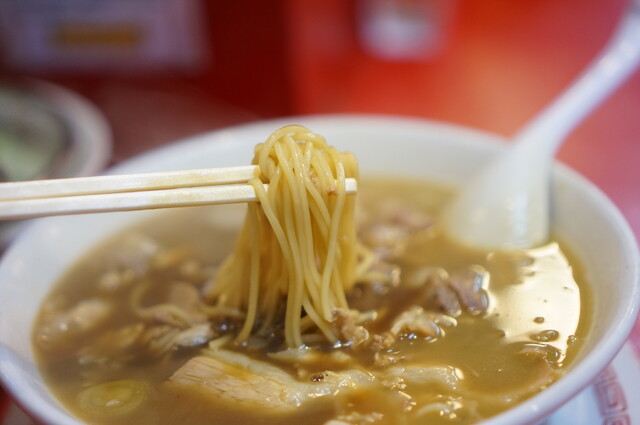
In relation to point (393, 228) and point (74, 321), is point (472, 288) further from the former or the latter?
point (74, 321)

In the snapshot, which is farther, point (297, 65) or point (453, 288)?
point (297, 65)

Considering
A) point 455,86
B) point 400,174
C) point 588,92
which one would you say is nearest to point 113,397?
point 400,174

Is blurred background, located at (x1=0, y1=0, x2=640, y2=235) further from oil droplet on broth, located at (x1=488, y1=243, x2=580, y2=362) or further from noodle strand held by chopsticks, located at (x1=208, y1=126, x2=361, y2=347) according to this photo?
noodle strand held by chopsticks, located at (x1=208, y1=126, x2=361, y2=347)

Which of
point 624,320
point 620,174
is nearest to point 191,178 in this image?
point 624,320

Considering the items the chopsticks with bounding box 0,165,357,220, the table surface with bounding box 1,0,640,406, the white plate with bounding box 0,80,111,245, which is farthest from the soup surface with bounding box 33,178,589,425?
the table surface with bounding box 1,0,640,406

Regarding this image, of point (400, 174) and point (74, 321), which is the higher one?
point (400, 174)

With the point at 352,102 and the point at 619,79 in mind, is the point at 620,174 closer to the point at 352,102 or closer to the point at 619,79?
the point at 619,79
